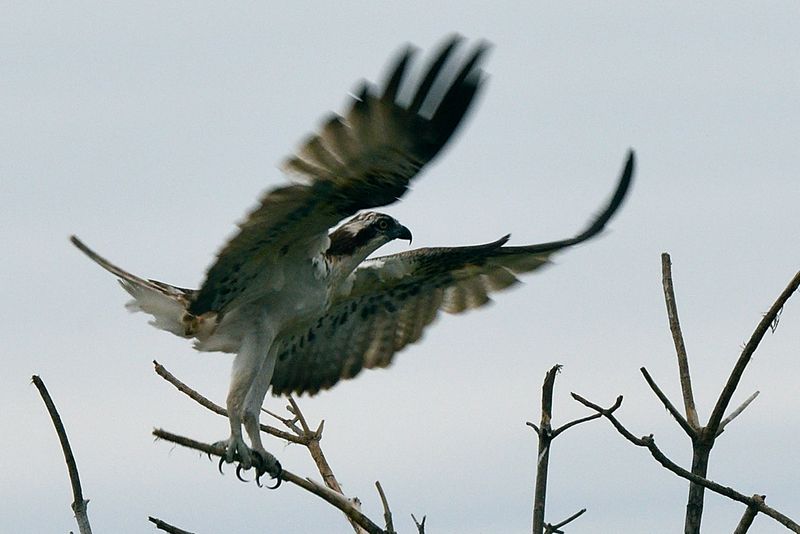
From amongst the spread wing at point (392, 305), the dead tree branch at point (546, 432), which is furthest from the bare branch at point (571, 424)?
the spread wing at point (392, 305)

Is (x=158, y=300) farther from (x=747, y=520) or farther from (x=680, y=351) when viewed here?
(x=747, y=520)

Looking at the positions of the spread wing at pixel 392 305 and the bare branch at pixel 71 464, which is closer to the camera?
the bare branch at pixel 71 464

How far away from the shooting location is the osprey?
5762 millimetres

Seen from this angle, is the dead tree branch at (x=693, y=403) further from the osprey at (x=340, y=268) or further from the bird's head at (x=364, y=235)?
the bird's head at (x=364, y=235)

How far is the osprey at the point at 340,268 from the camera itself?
227 inches

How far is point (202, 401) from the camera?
23.8ft

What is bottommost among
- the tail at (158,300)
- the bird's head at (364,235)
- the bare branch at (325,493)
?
the bare branch at (325,493)

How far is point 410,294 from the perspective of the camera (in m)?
9.23

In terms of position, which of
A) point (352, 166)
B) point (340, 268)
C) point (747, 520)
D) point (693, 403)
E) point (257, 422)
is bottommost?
point (747, 520)

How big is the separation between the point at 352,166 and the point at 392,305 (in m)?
3.06

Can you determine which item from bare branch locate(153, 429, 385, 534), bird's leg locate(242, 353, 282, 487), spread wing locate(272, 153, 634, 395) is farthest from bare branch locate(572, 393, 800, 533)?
spread wing locate(272, 153, 634, 395)

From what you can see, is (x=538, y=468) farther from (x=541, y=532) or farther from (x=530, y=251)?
(x=530, y=251)

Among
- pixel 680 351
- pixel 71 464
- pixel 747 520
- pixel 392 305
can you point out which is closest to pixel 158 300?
pixel 392 305

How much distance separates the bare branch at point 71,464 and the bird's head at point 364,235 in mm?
2985
